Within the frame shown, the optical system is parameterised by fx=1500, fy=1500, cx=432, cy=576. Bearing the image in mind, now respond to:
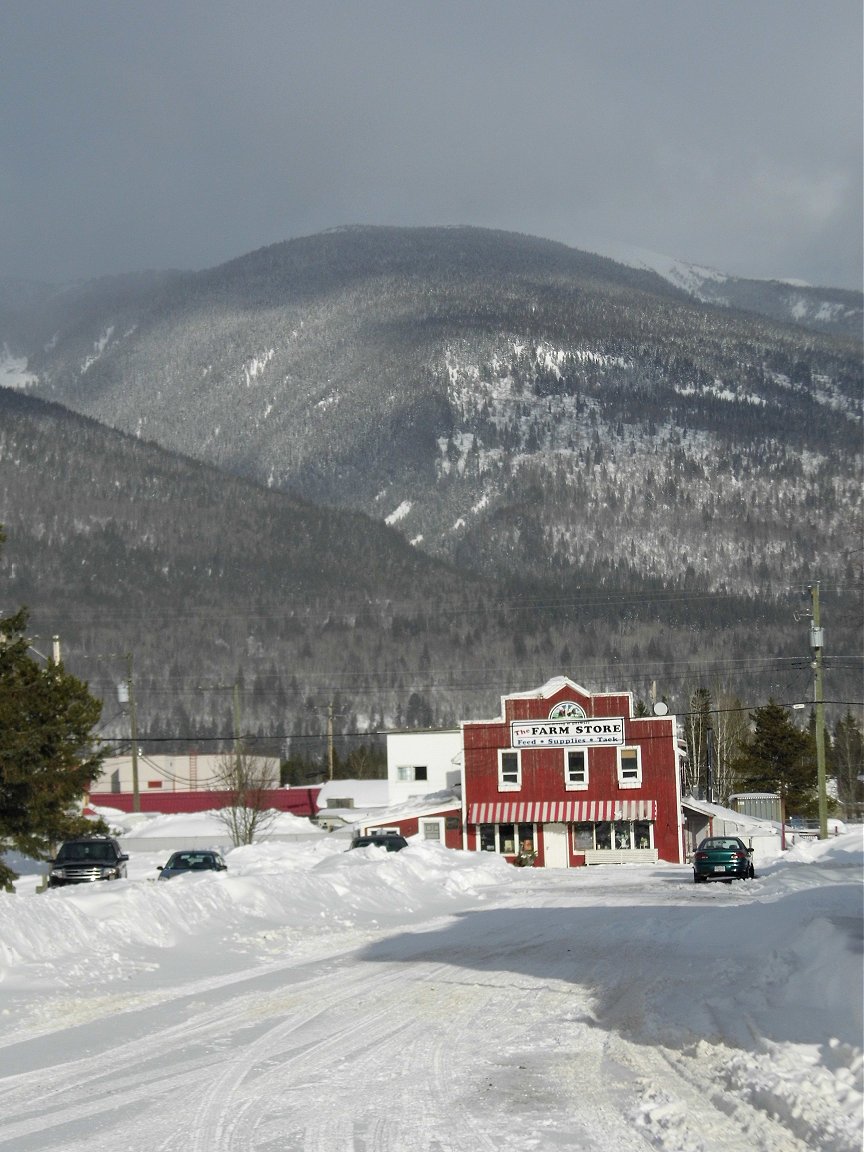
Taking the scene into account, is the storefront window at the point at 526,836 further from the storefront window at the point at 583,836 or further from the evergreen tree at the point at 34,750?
the evergreen tree at the point at 34,750

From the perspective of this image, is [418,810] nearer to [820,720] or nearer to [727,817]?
[727,817]

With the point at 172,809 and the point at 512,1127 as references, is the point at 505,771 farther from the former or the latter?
the point at 512,1127

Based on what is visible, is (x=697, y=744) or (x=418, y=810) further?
(x=697, y=744)

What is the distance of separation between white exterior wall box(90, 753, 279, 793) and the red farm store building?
5923 centimetres

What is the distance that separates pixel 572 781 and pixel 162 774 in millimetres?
67273

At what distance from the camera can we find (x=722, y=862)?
1804 inches

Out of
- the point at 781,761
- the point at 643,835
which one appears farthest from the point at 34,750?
the point at 781,761

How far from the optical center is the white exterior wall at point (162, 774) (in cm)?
13312

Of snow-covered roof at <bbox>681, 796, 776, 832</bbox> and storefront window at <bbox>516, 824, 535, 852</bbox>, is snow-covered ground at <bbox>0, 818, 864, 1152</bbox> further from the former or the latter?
storefront window at <bbox>516, 824, 535, 852</bbox>

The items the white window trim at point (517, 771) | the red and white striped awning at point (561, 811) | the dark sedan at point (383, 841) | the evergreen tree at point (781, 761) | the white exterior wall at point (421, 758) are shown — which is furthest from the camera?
the white exterior wall at point (421, 758)

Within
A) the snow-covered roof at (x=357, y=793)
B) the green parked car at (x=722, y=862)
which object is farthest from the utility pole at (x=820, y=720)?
the snow-covered roof at (x=357, y=793)

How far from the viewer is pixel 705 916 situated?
28953 millimetres

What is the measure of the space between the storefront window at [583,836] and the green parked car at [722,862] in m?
27.1

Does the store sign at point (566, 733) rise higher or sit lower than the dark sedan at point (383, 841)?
higher
